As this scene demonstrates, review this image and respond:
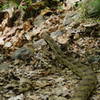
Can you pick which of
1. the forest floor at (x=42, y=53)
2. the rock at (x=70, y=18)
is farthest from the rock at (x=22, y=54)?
the rock at (x=70, y=18)

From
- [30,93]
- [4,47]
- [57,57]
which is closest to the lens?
[30,93]

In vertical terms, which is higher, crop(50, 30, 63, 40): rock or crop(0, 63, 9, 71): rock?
crop(50, 30, 63, 40): rock

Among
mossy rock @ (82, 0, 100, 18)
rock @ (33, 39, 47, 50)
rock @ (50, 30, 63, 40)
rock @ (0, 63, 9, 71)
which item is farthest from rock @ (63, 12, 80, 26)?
rock @ (0, 63, 9, 71)

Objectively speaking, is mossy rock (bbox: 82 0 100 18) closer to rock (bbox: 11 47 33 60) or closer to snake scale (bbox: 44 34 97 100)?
snake scale (bbox: 44 34 97 100)

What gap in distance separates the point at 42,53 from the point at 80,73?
155 cm

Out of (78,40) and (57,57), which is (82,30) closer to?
(78,40)

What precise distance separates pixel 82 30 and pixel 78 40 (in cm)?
39

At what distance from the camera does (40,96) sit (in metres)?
4.82

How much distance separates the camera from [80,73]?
5375 mm

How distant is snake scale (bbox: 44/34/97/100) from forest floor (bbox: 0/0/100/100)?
108mm

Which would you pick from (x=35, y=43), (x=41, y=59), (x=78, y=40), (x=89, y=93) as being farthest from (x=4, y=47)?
(x=89, y=93)

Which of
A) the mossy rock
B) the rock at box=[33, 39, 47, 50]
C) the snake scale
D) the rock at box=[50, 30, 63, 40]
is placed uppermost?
the mossy rock

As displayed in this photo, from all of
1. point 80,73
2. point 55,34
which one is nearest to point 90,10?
point 55,34

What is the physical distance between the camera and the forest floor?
5055 mm
